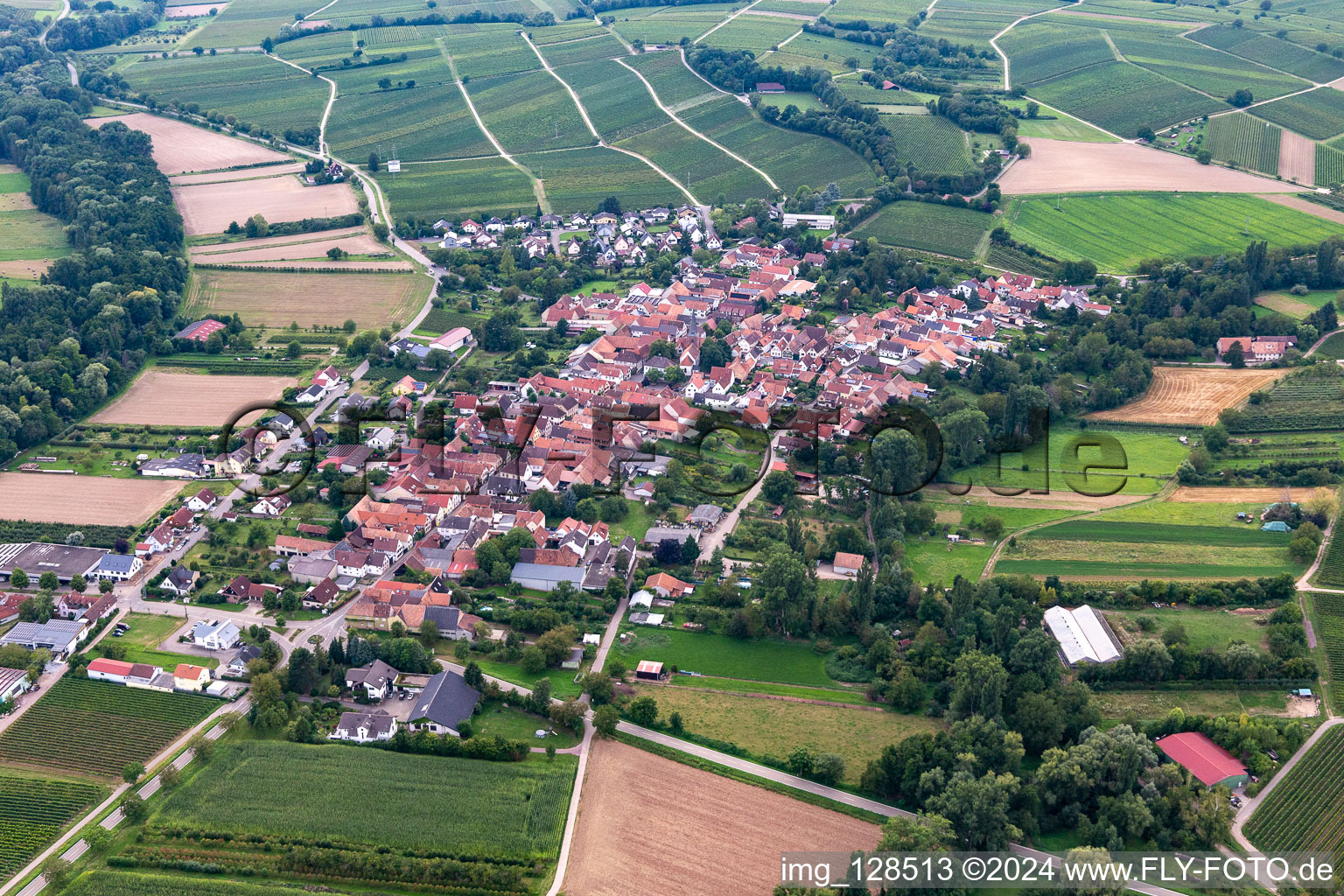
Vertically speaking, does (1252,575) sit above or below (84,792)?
below

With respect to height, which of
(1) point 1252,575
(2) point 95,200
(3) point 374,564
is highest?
(2) point 95,200

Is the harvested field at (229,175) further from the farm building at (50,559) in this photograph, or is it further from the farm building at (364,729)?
the farm building at (364,729)

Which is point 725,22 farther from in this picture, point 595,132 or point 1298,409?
point 1298,409

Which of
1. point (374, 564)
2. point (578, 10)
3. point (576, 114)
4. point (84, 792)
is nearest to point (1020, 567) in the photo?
point (374, 564)

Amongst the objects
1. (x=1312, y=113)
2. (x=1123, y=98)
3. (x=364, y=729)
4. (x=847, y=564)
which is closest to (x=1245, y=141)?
(x=1312, y=113)

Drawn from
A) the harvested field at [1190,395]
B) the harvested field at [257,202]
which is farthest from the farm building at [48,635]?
the harvested field at [257,202]

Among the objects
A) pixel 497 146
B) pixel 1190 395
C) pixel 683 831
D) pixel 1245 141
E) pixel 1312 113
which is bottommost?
pixel 1190 395

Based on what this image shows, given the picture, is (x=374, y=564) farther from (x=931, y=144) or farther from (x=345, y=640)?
(x=931, y=144)

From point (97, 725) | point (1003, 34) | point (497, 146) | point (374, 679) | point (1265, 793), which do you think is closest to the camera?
point (1265, 793)
